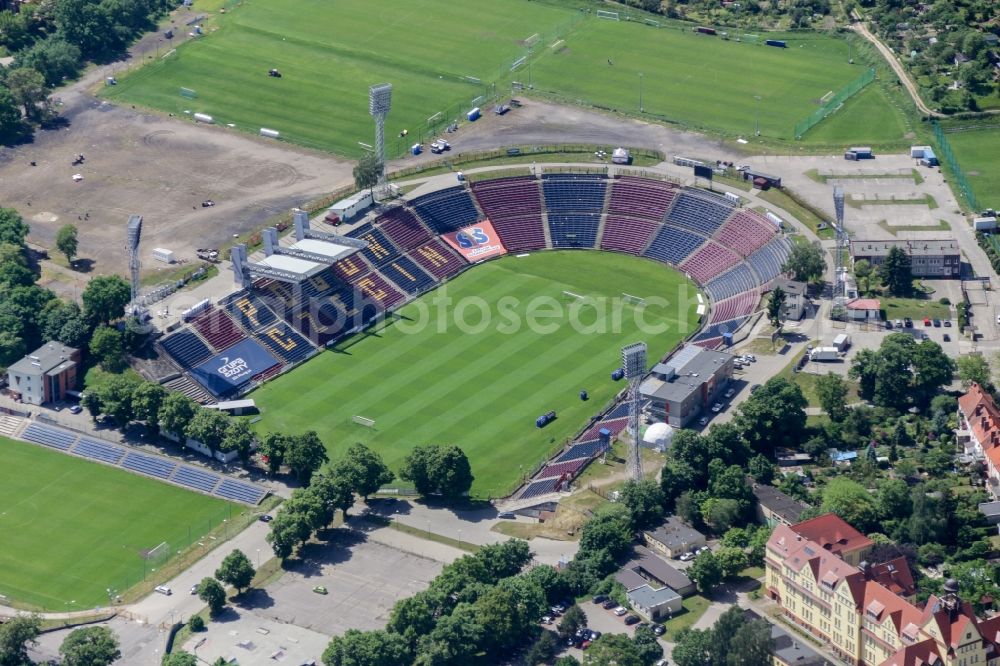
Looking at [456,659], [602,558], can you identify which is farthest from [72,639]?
[602,558]

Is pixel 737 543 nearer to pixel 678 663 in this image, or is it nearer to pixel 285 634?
pixel 678 663

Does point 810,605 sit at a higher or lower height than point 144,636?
higher

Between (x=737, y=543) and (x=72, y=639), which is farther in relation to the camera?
(x=737, y=543)

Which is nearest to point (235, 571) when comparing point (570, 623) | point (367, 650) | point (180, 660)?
point (180, 660)

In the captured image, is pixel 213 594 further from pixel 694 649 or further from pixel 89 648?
pixel 694 649

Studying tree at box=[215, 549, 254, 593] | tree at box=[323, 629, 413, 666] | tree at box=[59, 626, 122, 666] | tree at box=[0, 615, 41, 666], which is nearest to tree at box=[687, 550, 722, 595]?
tree at box=[323, 629, 413, 666]
